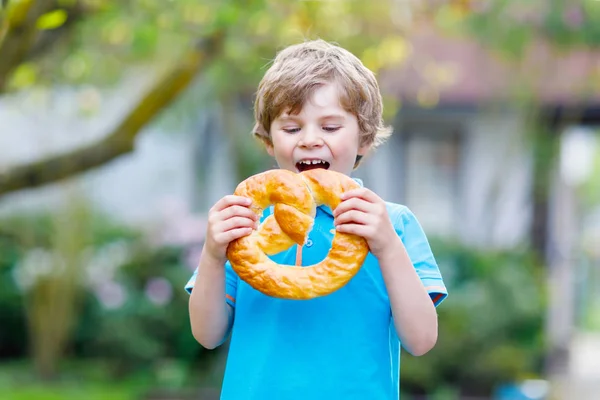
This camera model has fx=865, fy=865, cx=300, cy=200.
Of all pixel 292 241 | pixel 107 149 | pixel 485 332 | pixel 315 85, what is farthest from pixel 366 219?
pixel 485 332

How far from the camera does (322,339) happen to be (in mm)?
1884

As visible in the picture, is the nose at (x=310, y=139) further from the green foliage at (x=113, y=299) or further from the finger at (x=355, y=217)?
the green foliage at (x=113, y=299)

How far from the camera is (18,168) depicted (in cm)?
412

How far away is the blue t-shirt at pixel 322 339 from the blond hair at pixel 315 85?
0.26 meters

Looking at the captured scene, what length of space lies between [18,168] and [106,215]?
15.7 feet

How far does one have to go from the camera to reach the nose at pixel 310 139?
1.90 metres

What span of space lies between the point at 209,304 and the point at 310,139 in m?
0.43

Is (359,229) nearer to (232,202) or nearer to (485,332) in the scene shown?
(232,202)

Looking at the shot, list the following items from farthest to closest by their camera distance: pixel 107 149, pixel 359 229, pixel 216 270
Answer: pixel 107 149
pixel 216 270
pixel 359 229

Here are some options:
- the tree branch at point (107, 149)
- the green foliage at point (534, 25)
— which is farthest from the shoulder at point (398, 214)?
the green foliage at point (534, 25)

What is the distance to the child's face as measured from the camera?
75.5 inches

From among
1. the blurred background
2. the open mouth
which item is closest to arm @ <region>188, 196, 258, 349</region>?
the open mouth

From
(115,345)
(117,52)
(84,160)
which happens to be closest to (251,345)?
(84,160)

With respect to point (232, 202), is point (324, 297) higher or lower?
lower
